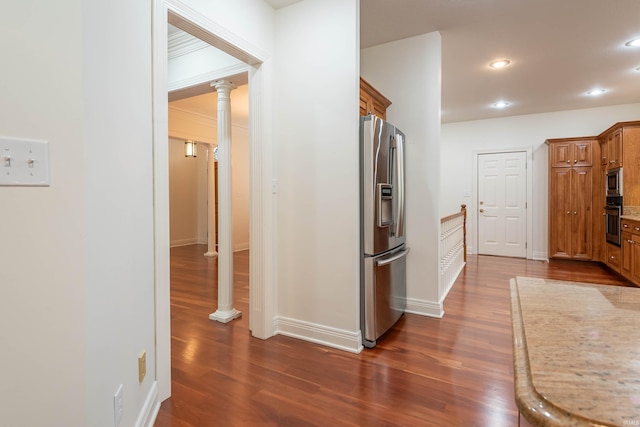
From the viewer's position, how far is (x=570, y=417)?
0.41 m

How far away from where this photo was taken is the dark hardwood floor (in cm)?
173

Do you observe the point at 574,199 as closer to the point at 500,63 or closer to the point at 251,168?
the point at 500,63

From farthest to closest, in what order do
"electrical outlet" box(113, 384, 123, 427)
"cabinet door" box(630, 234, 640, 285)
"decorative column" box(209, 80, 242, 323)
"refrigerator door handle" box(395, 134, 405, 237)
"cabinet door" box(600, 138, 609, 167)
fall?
"cabinet door" box(600, 138, 609, 167) → "cabinet door" box(630, 234, 640, 285) → "decorative column" box(209, 80, 242, 323) → "refrigerator door handle" box(395, 134, 405, 237) → "electrical outlet" box(113, 384, 123, 427)

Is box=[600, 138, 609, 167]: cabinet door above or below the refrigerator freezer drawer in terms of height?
above

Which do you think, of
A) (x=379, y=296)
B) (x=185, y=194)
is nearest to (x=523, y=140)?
(x=379, y=296)

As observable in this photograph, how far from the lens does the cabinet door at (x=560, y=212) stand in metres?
5.73

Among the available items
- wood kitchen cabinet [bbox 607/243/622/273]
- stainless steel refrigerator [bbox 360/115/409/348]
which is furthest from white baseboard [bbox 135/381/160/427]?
wood kitchen cabinet [bbox 607/243/622/273]

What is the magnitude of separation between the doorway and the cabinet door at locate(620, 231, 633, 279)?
1646 millimetres

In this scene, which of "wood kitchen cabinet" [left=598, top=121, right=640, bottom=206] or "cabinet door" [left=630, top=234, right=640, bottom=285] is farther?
"wood kitchen cabinet" [left=598, top=121, right=640, bottom=206]

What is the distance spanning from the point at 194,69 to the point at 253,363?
9.46 feet

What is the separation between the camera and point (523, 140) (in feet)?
20.3

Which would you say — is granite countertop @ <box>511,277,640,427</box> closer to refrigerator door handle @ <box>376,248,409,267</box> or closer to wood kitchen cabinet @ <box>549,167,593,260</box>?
refrigerator door handle @ <box>376,248,409,267</box>

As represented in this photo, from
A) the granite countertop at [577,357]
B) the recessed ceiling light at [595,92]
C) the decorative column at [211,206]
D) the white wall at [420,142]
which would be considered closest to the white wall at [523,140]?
the recessed ceiling light at [595,92]

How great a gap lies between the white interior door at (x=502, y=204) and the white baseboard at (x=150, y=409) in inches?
250
